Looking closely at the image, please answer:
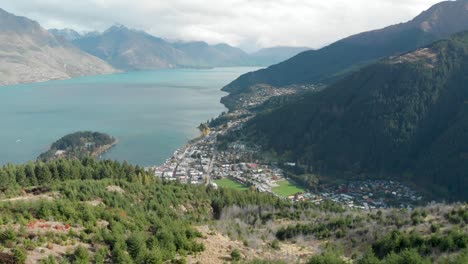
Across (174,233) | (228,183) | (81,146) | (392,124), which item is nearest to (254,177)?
(228,183)

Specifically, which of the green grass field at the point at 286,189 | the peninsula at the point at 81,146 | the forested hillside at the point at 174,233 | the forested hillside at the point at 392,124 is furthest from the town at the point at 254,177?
the forested hillside at the point at 174,233

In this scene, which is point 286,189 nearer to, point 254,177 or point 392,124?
point 254,177

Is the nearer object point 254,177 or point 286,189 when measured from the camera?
point 286,189

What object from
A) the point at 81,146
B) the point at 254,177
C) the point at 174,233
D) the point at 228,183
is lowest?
the point at 228,183

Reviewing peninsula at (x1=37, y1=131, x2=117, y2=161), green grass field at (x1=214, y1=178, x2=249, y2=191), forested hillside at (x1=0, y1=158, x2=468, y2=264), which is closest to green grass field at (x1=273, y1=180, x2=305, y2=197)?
green grass field at (x1=214, y1=178, x2=249, y2=191)

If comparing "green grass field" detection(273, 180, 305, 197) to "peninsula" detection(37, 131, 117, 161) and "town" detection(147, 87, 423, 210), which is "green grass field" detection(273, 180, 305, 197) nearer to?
"town" detection(147, 87, 423, 210)

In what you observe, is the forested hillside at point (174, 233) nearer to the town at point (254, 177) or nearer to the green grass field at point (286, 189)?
the town at point (254, 177)

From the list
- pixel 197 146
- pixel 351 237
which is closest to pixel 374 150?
pixel 197 146
